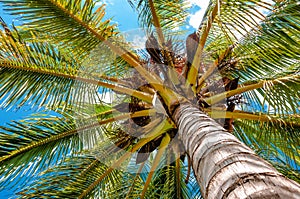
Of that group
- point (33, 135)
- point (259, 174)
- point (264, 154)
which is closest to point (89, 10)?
point (33, 135)

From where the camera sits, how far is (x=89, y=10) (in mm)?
3752

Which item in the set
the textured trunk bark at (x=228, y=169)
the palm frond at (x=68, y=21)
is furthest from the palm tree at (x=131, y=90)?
the textured trunk bark at (x=228, y=169)

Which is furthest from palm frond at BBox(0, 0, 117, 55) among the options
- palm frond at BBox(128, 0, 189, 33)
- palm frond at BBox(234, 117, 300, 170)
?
palm frond at BBox(234, 117, 300, 170)

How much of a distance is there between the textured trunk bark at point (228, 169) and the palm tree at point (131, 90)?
0.92 ft

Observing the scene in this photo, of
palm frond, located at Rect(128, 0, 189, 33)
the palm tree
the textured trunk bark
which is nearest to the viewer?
the textured trunk bark

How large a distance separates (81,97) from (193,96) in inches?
52.9

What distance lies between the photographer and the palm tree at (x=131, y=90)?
11.2ft

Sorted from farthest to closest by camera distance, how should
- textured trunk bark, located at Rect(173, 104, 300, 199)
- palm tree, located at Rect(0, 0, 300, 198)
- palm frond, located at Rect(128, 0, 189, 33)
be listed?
palm frond, located at Rect(128, 0, 189, 33), palm tree, located at Rect(0, 0, 300, 198), textured trunk bark, located at Rect(173, 104, 300, 199)

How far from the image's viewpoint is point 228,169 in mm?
1642

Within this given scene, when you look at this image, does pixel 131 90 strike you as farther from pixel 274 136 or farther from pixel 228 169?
pixel 228 169

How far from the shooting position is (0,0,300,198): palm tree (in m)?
3.41

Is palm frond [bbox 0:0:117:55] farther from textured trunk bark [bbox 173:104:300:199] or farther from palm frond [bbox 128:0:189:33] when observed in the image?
textured trunk bark [bbox 173:104:300:199]

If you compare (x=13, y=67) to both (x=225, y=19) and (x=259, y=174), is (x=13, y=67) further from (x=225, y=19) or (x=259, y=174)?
(x=259, y=174)

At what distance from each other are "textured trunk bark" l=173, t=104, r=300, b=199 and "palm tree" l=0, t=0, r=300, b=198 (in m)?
0.28
